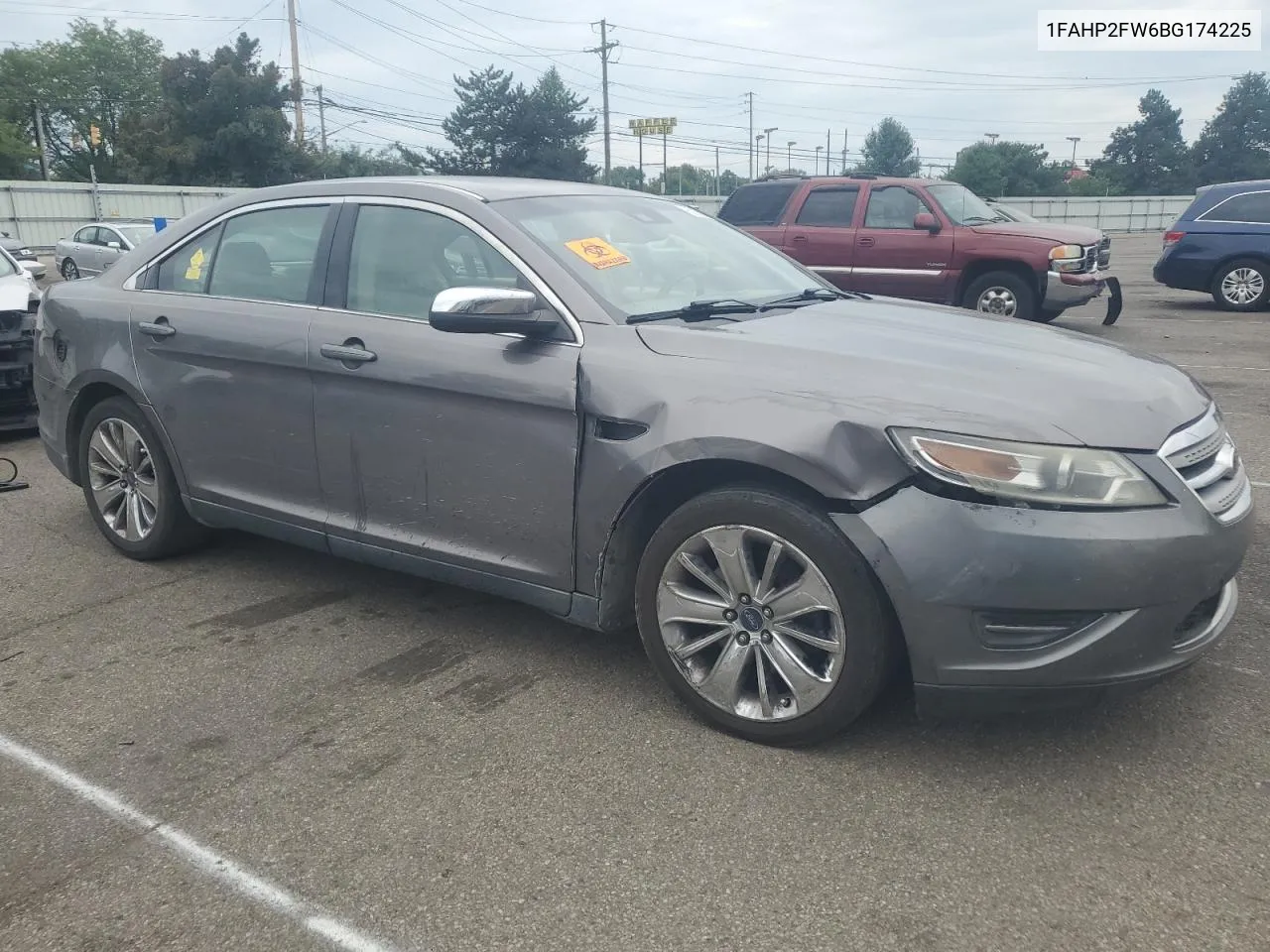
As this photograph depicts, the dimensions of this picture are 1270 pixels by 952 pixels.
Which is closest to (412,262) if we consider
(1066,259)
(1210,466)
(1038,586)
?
(1038,586)

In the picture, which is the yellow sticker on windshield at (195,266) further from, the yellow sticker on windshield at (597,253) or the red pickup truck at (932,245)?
the red pickup truck at (932,245)

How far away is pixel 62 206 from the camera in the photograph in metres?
37.8

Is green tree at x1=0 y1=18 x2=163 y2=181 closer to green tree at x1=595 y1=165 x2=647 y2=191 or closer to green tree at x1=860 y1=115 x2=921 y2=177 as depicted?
green tree at x1=595 y1=165 x2=647 y2=191

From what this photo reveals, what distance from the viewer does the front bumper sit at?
104 inches

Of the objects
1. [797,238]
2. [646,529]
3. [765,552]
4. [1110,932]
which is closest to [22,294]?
[646,529]

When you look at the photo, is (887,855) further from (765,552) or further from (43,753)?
(43,753)

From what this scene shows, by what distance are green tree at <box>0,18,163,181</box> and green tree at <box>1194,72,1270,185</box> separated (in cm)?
7543

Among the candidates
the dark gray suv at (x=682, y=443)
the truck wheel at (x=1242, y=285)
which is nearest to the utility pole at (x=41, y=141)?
the truck wheel at (x=1242, y=285)

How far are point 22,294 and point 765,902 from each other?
706 centimetres

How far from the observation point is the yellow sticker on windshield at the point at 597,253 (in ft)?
11.9

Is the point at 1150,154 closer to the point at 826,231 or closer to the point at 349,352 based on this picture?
the point at 826,231

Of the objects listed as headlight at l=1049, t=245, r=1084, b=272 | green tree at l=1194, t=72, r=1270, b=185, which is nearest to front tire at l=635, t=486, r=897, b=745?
headlight at l=1049, t=245, r=1084, b=272

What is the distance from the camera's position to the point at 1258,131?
79812 mm

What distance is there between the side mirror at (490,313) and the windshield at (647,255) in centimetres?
22
